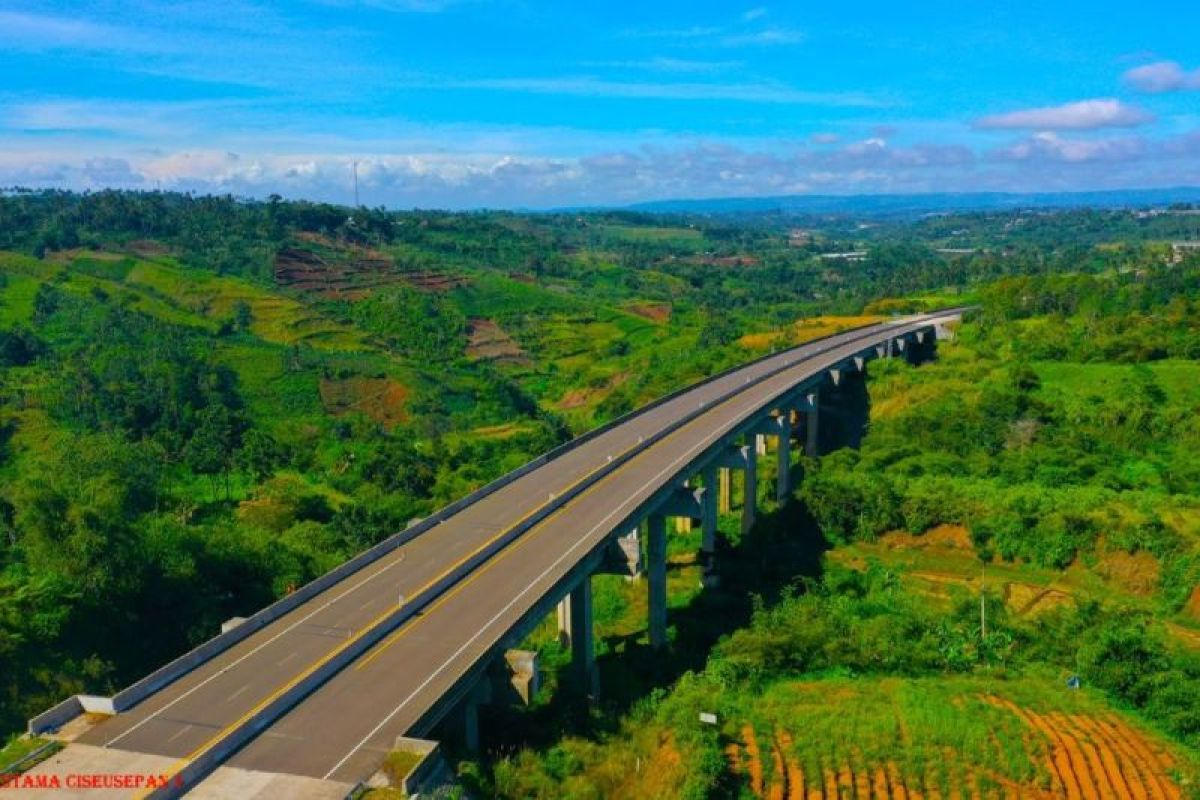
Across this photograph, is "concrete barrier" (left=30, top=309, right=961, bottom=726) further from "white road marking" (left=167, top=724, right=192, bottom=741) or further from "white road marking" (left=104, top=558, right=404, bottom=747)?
"white road marking" (left=167, top=724, right=192, bottom=741)

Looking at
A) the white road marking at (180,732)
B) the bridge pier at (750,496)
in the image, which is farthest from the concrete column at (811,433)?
the white road marking at (180,732)

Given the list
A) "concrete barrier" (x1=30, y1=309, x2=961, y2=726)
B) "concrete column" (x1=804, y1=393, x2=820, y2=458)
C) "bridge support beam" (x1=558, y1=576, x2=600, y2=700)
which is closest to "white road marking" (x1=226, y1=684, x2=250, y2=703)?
"concrete barrier" (x1=30, y1=309, x2=961, y2=726)

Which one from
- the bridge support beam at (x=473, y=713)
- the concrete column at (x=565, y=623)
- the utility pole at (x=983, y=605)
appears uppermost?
the bridge support beam at (x=473, y=713)

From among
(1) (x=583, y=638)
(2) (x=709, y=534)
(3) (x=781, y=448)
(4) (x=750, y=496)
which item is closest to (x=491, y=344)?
(3) (x=781, y=448)

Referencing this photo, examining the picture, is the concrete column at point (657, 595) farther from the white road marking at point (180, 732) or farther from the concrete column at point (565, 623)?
the white road marking at point (180, 732)

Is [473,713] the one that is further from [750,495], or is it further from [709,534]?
[750,495]

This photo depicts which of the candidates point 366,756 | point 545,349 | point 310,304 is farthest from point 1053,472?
point 310,304
